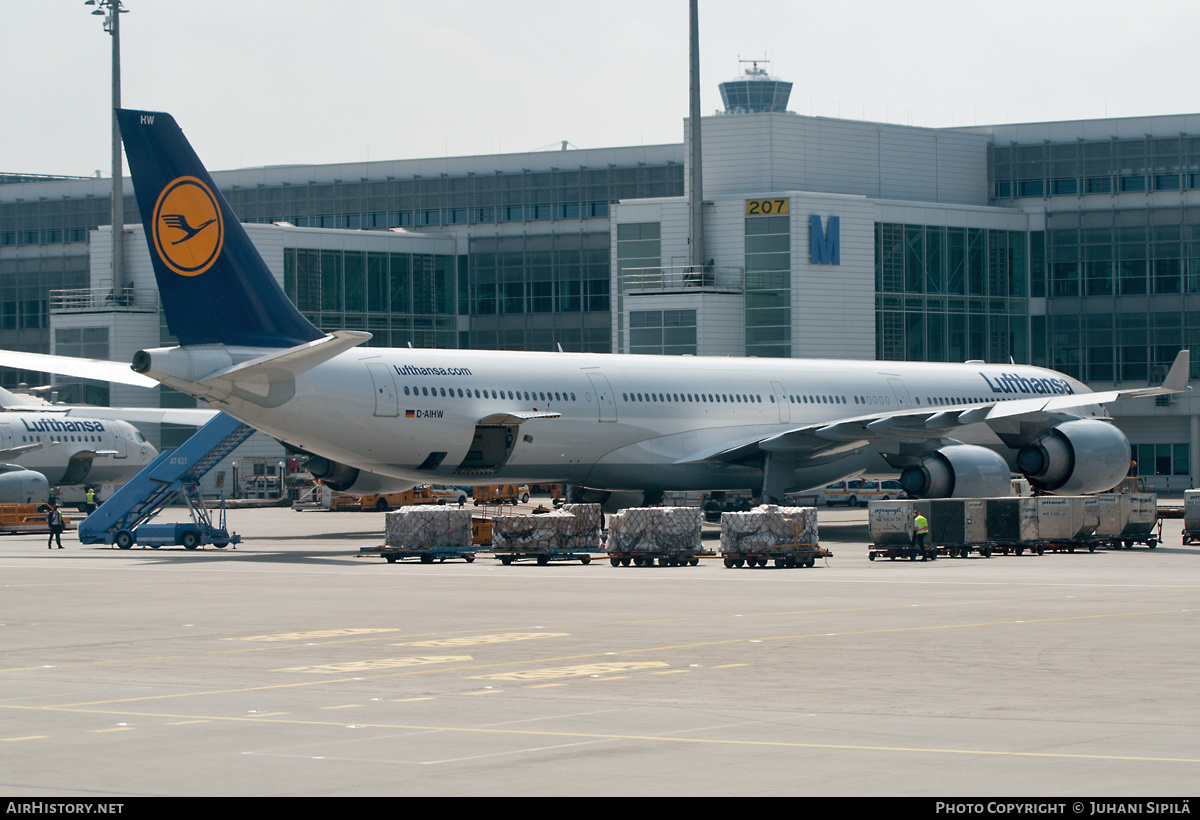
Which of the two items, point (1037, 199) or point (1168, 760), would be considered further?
point (1037, 199)

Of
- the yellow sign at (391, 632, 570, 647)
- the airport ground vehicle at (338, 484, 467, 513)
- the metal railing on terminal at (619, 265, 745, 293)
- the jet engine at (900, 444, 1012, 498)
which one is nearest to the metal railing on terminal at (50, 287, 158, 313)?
the airport ground vehicle at (338, 484, 467, 513)

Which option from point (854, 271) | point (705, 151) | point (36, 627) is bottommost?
point (36, 627)

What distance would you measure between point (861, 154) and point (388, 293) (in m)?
27.4

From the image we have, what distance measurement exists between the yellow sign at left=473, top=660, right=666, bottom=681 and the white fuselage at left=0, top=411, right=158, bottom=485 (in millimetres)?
49686

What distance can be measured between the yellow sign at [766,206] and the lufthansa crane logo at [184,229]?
37496 mm

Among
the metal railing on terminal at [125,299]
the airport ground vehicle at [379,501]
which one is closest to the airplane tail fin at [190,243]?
the airport ground vehicle at [379,501]

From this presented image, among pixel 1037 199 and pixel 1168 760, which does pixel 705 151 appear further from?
pixel 1168 760

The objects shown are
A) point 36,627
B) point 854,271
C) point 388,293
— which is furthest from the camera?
point 388,293

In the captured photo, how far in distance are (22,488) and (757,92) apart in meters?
68.1

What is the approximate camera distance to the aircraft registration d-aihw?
1346 inches

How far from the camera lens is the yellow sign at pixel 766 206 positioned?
224 ft

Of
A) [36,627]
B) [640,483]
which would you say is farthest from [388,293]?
[36,627]

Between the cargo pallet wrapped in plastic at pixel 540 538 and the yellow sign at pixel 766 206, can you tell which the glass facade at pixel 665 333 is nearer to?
the yellow sign at pixel 766 206

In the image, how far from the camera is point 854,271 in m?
70.4
